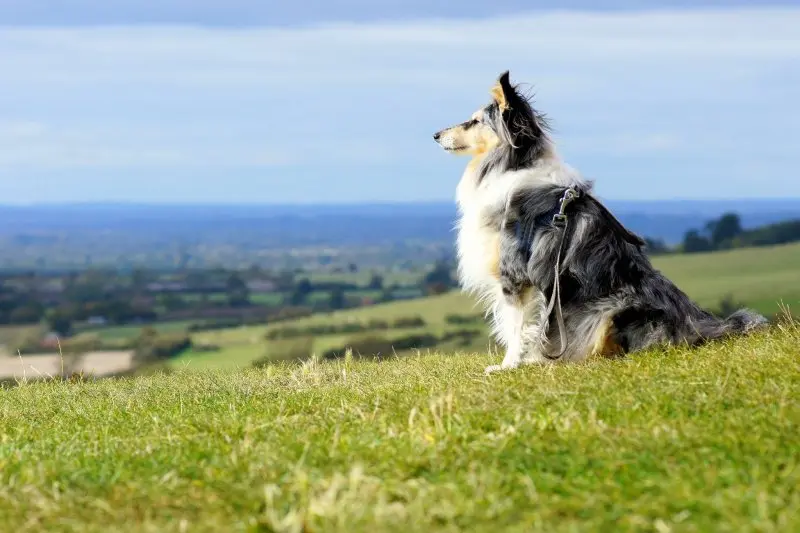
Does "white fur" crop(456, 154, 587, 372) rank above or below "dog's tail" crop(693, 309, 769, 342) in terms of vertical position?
above

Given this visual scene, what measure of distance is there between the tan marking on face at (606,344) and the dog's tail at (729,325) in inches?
29.3

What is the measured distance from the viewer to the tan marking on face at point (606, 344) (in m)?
8.66

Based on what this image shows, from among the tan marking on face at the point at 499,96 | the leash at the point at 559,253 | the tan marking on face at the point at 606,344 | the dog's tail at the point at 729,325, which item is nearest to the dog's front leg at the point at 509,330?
the leash at the point at 559,253

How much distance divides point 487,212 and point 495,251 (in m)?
0.37

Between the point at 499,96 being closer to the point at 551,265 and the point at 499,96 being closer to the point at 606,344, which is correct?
the point at 551,265

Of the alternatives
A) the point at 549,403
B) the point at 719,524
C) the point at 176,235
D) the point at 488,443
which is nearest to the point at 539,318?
the point at 549,403

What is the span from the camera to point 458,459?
4.86m

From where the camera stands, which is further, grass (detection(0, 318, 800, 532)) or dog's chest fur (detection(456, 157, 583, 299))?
dog's chest fur (detection(456, 157, 583, 299))

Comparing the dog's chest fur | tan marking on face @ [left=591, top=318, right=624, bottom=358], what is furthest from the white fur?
tan marking on face @ [left=591, top=318, right=624, bottom=358]

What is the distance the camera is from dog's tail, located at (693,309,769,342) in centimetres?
903

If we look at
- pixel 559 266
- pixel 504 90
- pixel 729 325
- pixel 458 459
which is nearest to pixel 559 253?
pixel 559 266

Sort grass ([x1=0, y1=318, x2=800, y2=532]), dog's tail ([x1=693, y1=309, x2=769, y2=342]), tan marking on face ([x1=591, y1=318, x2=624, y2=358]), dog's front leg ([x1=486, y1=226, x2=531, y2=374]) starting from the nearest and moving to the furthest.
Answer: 1. grass ([x1=0, y1=318, x2=800, y2=532])
2. tan marking on face ([x1=591, y1=318, x2=624, y2=358])
3. dog's front leg ([x1=486, y1=226, x2=531, y2=374])
4. dog's tail ([x1=693, y1=309, x2=769, y2=342])

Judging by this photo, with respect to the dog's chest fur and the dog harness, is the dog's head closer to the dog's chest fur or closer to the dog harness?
the dog's chest fur

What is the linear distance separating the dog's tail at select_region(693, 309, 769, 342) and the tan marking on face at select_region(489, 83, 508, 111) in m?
2.50
